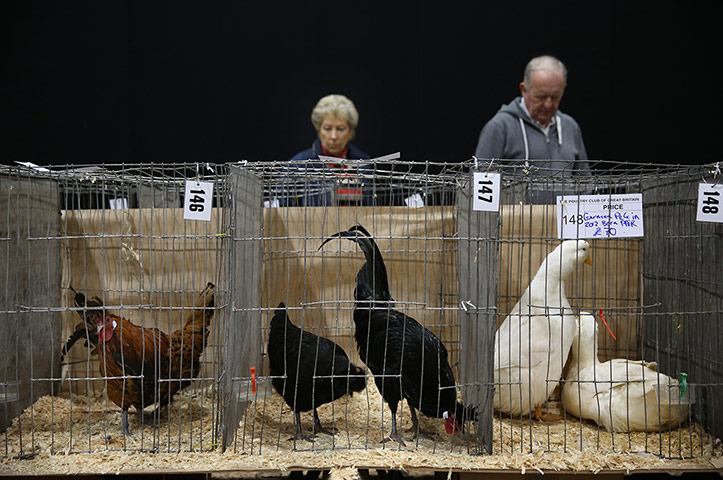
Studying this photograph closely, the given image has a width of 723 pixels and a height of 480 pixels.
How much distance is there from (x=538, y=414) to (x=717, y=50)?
263 cm

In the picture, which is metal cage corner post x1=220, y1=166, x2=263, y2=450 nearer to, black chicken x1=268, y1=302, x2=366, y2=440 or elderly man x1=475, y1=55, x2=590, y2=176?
black chicken x1=268, y1=302, x2=366, y2=440

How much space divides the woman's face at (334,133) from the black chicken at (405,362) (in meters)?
1.13

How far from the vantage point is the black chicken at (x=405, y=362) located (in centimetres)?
212

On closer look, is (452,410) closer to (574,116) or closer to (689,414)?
(689,414)

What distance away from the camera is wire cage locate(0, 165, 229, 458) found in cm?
220

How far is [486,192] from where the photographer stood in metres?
1.95

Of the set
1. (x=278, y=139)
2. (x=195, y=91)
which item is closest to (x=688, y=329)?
(x=278, y=139)

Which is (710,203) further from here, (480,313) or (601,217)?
(480,313)

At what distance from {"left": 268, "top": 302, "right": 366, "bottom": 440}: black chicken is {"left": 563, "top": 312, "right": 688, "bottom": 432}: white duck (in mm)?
798

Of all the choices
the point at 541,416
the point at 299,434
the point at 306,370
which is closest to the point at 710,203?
the point at 541,416

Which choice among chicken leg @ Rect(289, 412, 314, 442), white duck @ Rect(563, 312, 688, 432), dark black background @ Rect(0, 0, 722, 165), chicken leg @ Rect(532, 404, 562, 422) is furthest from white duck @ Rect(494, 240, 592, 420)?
dark black background @ Rect(0, 0, 722, 165)

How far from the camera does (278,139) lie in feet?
12.3

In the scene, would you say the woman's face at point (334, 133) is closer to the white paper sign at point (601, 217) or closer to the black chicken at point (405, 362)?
the black chicken at point (405, 362)

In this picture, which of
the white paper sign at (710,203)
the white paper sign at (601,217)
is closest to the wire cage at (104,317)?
the white paper sign at (601,217)
